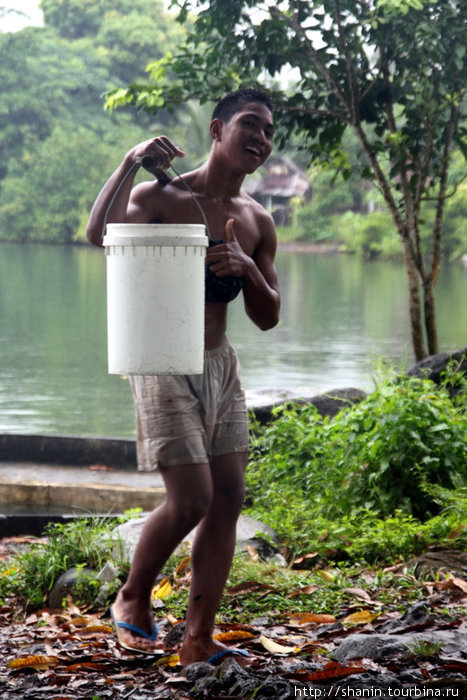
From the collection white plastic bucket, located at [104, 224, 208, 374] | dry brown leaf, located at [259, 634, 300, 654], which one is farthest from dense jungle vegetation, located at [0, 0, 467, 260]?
white plastic bucket, located at [104, 224, 208, 374]

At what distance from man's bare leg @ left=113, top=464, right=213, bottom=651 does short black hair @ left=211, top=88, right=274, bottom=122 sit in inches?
51.6

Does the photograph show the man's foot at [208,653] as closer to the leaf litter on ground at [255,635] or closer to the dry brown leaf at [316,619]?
the leaf litter on ground at [255,635]

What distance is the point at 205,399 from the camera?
3.63 metres

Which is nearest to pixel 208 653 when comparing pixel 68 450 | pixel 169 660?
pixel 169 660

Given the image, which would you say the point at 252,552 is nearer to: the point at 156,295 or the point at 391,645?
the point at 391,645

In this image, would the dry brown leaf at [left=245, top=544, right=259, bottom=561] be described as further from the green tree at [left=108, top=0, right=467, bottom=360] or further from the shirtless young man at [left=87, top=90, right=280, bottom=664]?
the green tree at [left=108, top=0, right=467, bottom=360]

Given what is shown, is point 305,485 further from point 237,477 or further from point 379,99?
point 379,99

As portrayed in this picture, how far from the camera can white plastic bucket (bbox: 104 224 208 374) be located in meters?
3.30

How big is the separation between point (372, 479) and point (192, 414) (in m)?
2.33

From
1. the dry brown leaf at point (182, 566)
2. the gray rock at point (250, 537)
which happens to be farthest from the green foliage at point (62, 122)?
the dry brown leaf at point (182, 566)

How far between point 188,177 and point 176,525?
1.33 m

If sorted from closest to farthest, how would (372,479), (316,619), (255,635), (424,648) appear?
1. (424,648)
2. (255,635)
3. (316,619)
4. (372,479)

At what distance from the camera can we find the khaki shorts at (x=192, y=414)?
3.53 metres

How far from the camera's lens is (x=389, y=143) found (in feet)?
28.9
